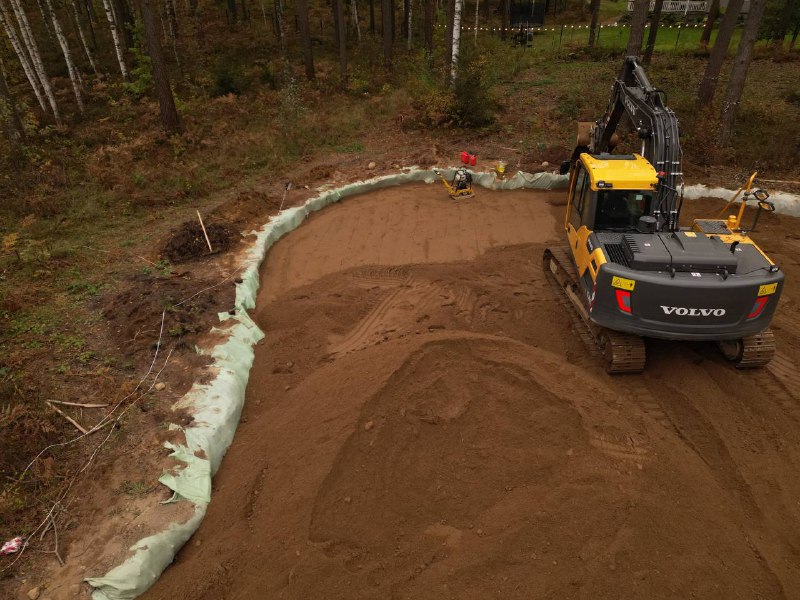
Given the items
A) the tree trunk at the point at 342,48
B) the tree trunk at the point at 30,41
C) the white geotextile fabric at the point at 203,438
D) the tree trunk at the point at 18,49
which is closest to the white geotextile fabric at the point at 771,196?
the white geotextile fabric at the point at 203,438

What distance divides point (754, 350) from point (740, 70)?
935 cm

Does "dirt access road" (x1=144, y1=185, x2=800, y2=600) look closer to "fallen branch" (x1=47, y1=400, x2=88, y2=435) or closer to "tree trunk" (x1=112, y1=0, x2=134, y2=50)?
"fallen branch" (x1=47, y1=400, x2=88, y2=435)

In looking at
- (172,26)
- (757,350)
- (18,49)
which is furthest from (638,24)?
(172,26)

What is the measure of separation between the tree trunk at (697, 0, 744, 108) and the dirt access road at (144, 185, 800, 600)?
8181 millimetres

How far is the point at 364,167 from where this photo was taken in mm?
12781

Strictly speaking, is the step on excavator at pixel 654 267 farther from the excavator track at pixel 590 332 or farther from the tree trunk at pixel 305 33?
the tree trunk at pixel 305 33

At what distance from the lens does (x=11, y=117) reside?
12359 mm

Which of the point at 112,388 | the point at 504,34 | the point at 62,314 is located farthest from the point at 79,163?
the point at 504,34

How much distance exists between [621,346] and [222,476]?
5.01m

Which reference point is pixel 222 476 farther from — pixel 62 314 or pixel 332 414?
pixel 62 314

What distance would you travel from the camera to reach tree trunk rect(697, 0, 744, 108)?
13.0m

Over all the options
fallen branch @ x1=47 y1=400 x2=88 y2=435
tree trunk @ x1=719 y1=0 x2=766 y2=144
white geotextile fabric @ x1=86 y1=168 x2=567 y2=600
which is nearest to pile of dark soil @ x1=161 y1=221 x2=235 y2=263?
white geotextile fabric @ x1=86 y1=168 x2=567 y2=600

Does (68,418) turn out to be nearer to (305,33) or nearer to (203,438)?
(203,438)

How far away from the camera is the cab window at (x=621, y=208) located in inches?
261
